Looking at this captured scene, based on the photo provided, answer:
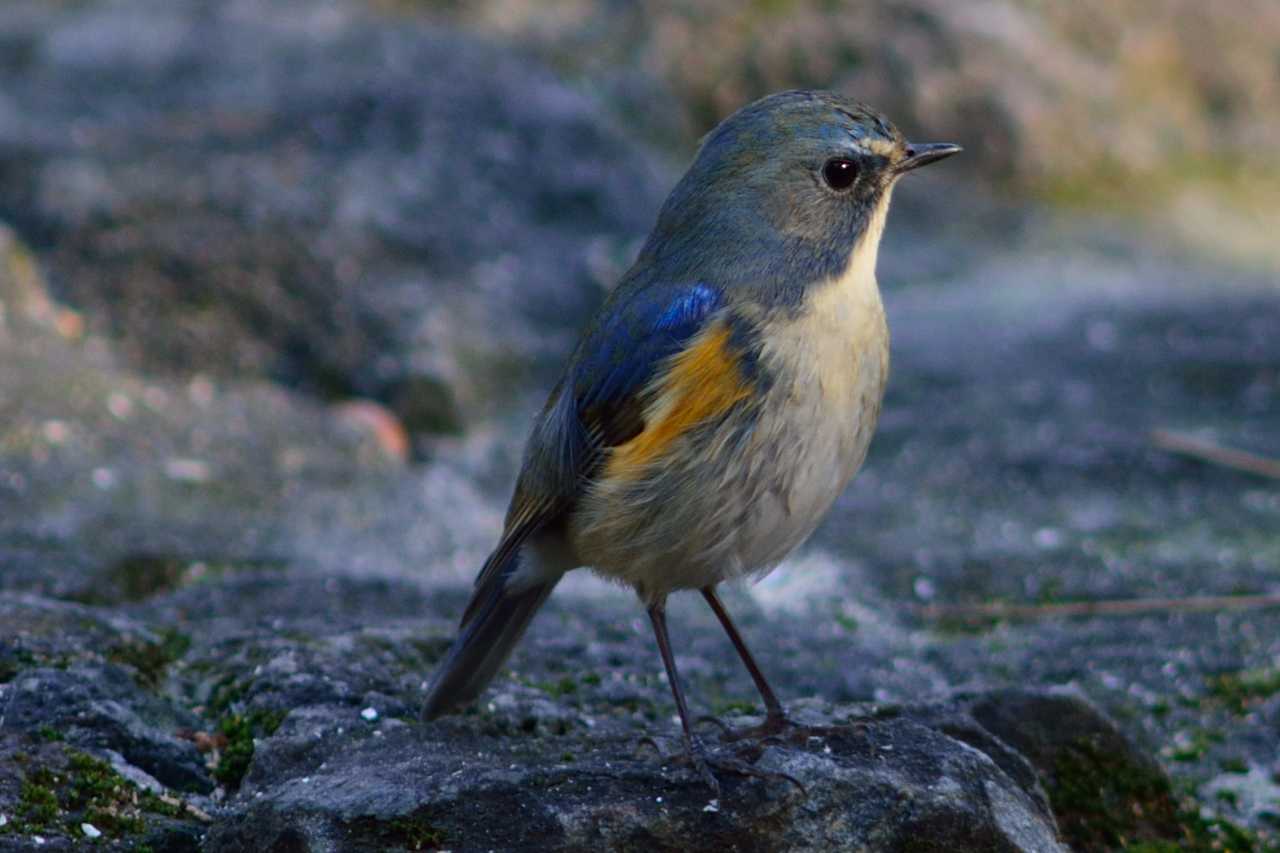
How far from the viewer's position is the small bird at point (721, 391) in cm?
347

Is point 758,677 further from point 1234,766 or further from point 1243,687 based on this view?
point 1243,687

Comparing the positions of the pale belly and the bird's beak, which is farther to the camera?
the bird's beak

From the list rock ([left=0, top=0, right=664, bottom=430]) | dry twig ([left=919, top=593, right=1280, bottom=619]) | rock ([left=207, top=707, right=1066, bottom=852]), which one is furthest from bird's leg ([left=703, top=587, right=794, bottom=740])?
rock ([left=0, top=0, right=664, bottom=430])

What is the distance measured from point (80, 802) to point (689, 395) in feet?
4.66

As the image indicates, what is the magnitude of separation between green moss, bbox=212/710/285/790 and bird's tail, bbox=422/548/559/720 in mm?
327

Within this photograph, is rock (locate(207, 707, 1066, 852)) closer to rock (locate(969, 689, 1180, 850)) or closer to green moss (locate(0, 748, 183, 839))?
green moss (locate(0, 748, 183, 839))

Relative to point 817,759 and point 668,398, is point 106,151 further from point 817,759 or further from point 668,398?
point 817,759

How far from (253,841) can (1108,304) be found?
504 centimetres

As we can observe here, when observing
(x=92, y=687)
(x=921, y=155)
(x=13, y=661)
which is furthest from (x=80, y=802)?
(x=921, y=155)

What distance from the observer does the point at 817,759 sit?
313cm

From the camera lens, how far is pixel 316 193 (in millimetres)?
6754

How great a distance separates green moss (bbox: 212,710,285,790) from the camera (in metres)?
3.43

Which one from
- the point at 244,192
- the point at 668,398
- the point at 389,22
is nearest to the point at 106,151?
the point at 244,192

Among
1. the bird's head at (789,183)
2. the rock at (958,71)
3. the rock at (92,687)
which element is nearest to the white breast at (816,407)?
the bird's head at (789,183)
